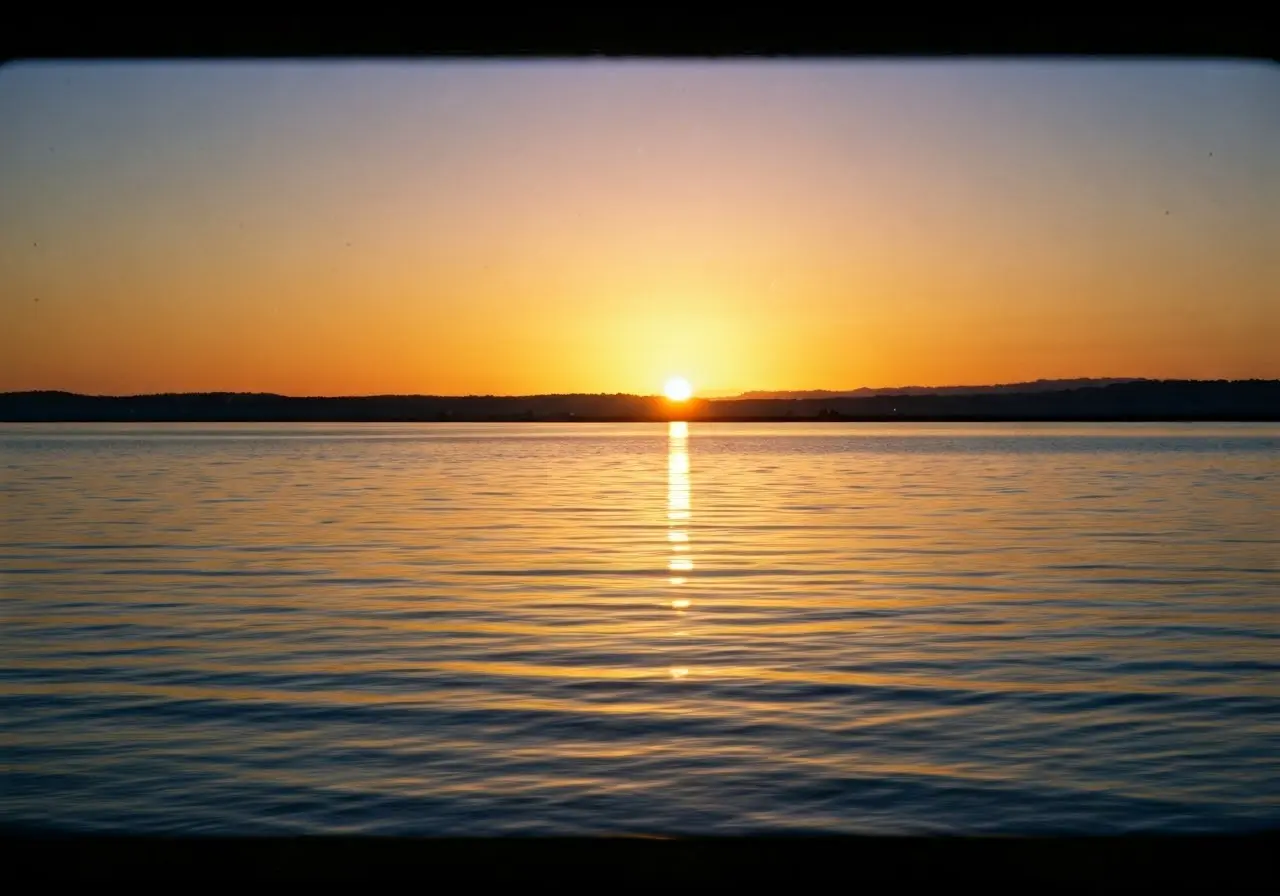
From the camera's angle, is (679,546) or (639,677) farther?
(679,546)

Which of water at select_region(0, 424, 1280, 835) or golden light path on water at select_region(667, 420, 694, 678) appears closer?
water at select_region(0, 424, 1280, 835)

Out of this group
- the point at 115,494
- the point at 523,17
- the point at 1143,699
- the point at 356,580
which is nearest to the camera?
the point at 523,17

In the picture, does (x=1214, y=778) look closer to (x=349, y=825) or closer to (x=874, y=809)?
(x=874, y=809)

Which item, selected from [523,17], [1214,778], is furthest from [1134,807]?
[523,17]

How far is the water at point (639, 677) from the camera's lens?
19.3 ft

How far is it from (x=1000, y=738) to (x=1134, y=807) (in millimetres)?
1344

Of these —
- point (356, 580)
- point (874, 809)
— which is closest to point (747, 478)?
point (356, 580)

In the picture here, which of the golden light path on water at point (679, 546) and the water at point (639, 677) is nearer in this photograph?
the water at point (639, 677)

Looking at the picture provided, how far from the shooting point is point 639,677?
28.9 ft

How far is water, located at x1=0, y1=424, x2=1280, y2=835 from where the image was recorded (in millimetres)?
5875

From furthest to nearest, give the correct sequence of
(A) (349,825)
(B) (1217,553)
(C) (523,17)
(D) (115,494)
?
(D) (115,494) < (B) (1217,553) < (A) (349,825) < (C) (523,17)

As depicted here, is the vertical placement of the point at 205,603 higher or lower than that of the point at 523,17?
lower

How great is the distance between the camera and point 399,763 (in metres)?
6.55

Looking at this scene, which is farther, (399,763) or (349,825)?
(399,763)
